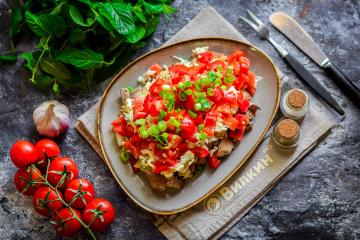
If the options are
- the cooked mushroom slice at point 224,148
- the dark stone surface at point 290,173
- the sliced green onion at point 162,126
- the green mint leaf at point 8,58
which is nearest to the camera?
the sliced green onion at point 162,126

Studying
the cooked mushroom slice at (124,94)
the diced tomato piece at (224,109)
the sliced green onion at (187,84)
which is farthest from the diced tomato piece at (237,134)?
the cooked mushroom slice at (124,94)

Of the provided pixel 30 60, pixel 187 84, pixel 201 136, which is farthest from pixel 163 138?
pixel 30 60

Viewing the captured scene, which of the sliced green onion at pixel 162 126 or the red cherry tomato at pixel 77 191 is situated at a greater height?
the sliced green onion at pixel 162 126

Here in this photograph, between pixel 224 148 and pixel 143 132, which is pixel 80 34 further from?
pixel 224 148

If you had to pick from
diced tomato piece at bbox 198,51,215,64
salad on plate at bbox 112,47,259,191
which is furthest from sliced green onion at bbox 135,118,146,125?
diced tomato piece at bbox 198,51,215,64

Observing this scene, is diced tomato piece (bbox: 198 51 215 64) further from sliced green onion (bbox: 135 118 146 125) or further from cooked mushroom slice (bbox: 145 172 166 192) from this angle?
cooked mushroom slice (bbox: 145 172 166 192)

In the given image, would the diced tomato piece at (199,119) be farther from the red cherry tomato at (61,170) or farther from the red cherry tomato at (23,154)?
the red cherry tomato at (23,154)
